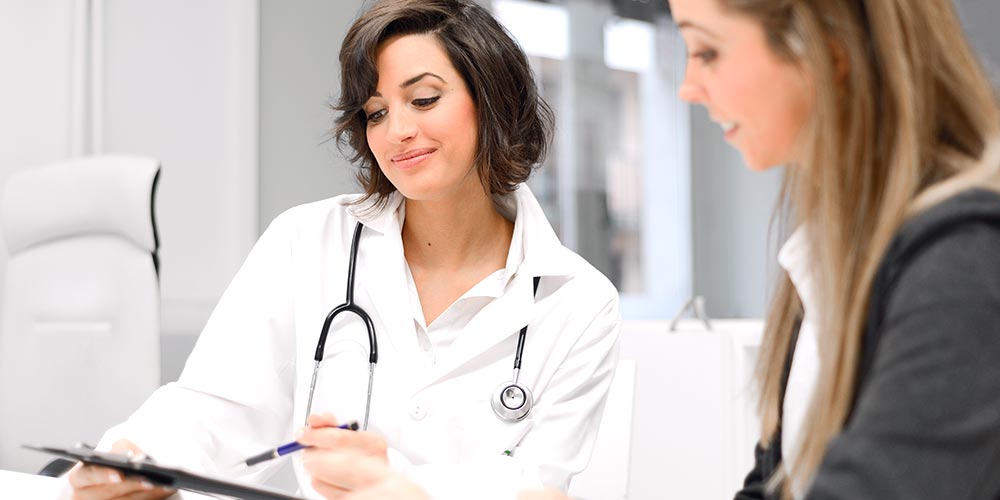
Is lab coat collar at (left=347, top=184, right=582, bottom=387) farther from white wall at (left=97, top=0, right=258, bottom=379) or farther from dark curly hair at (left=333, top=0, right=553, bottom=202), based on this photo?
white wall at (left=97, top=0, right=258, bottom=379)

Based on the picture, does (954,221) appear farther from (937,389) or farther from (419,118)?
(419,118)

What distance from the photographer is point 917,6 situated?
61 centimetres

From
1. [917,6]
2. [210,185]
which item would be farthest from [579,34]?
[917,6]

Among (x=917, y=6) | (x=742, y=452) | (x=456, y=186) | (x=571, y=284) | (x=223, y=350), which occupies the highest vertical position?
(x=917, y=6)

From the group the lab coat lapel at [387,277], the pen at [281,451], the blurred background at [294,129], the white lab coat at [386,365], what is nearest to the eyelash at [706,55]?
the pen at [281,451]

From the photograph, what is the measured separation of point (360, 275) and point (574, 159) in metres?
2.06

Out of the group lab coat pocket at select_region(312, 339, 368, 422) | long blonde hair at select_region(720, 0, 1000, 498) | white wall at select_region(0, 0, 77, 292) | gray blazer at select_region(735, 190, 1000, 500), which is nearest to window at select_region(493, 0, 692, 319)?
white wall at select_region(0, 0, 77, 292)

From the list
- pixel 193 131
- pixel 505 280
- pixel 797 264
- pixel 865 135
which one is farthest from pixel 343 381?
pixel 193 131

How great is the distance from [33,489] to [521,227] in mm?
812

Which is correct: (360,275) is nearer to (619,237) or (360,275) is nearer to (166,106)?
(166,106)

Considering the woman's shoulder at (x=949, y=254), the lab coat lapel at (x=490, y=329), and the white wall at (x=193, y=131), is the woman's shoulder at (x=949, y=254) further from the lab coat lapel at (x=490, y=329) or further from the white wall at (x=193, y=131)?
the white wall at (x=193, y=131)

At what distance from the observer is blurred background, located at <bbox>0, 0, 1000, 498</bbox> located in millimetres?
2523

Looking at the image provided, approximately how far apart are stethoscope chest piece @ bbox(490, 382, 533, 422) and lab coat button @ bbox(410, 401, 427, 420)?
10 centimetres

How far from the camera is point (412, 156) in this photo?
1.43m
